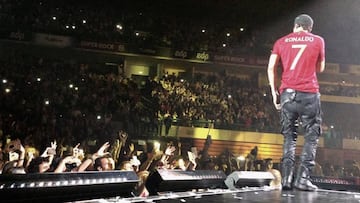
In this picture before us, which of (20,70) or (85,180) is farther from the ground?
(20,70)

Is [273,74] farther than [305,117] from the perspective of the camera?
Yes

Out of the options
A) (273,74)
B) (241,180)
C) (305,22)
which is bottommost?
(241,180)

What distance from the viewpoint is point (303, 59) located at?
321 cm

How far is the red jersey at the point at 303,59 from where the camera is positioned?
10.5ft

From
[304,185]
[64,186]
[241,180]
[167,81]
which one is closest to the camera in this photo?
[64,186]

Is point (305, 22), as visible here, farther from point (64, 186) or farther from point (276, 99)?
point (64, 186)

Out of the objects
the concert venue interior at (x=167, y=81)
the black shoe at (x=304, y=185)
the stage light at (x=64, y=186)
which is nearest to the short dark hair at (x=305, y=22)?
the black shoe at (x=304, y=185)

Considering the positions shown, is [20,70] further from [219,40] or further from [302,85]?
[302,85]

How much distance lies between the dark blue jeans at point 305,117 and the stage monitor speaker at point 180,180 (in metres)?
0.63

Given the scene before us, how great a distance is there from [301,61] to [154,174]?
56.6 inches

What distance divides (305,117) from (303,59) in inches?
17.4

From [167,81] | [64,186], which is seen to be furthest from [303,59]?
[167,81]

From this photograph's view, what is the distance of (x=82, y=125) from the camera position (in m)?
10.6

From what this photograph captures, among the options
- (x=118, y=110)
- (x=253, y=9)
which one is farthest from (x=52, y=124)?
(x=253, y=9)
